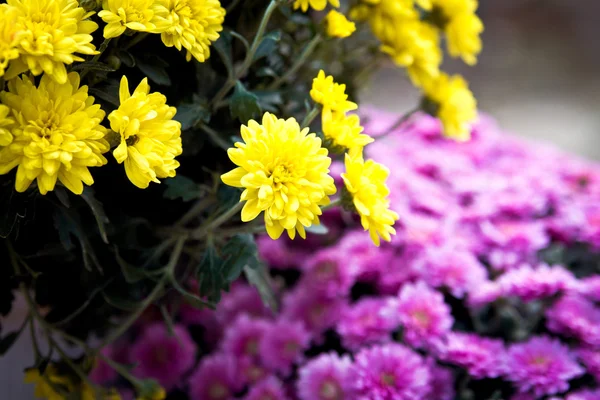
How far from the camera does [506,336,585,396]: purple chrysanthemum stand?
2.40 ft

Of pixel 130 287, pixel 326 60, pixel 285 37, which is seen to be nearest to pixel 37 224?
pixel 130 287

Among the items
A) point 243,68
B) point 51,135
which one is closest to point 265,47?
point 243,68

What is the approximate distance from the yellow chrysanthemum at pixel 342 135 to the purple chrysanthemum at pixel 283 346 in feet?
1.31

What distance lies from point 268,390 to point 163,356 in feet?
0.63

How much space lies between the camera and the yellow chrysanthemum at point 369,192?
1.64ft

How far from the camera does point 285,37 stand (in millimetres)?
738

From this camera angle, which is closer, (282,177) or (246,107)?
(282,177)

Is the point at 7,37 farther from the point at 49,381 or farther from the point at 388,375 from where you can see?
the point at 388,375

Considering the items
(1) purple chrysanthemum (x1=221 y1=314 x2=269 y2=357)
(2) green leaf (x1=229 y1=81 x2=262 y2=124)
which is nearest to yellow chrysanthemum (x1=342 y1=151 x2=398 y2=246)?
(2) green leaf (x1=229 y1=81 x2=262 y2=124)

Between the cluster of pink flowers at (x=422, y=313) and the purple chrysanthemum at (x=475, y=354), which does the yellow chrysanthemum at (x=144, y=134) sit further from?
the purple chrysanthemum at (x=475, y=354)

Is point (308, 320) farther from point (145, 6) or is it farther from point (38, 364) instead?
point (145, 6)

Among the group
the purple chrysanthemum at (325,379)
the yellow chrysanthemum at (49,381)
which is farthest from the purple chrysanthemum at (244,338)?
the yellow chrysanthemum at (49,381)

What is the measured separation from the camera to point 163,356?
0.91 meters

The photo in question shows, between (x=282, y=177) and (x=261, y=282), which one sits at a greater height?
(x=282, y=177)
